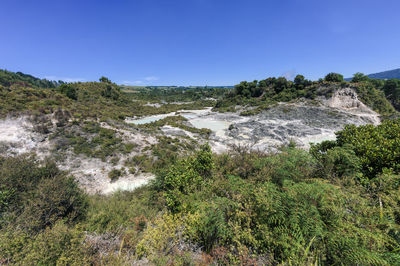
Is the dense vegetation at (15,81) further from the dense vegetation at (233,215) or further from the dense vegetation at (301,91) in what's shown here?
the dense vegetation at (301,91)

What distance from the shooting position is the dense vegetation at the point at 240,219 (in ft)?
10.1

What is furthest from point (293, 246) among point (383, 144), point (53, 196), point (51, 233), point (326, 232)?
point (53, 196)

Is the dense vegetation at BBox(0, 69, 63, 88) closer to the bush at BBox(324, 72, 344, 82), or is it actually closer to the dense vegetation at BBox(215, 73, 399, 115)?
the dense vegetation at BBox(215, 73, 399, 115)

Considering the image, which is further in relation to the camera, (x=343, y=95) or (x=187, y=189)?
(x=343, y=95)

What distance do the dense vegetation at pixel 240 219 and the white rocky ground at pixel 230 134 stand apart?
3937 mm

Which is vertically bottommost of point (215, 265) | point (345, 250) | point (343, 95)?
point (215, 265)

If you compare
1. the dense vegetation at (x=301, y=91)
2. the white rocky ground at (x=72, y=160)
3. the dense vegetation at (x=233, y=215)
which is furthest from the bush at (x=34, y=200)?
the dense vegetation at (x=301, y=91)

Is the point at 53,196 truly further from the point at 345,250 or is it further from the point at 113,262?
the point at 345,250

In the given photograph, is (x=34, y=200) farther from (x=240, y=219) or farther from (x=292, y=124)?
(x=292, y=124)

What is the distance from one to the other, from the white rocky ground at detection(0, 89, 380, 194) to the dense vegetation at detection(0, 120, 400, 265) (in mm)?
3937

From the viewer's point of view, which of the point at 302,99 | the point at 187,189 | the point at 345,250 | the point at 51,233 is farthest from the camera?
the point at 302,99

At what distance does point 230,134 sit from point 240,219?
19.9 metres

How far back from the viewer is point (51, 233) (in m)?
3.72

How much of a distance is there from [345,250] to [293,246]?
2.96 feet
